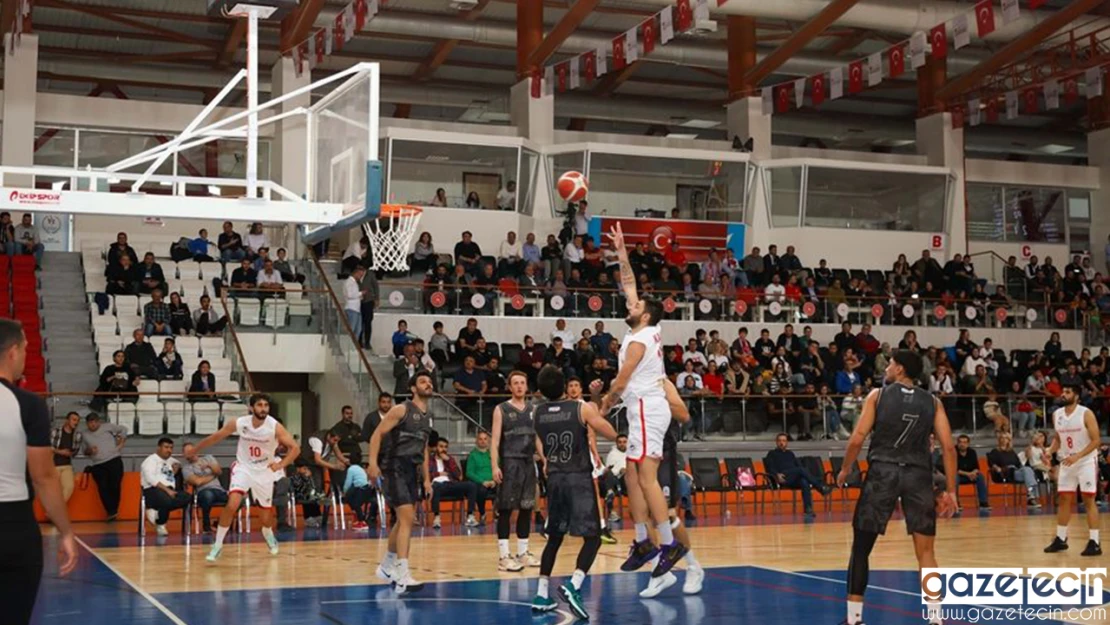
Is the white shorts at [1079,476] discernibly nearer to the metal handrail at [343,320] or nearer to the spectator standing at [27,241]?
the metal handrail at [343,320]

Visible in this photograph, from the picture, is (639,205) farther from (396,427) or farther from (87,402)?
(396,427)

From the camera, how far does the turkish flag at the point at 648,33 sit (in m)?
27.9

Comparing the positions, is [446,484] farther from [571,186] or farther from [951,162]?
[951,162]

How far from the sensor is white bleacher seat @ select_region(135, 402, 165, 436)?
20.8m

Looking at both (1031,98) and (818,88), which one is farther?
(1031,98)

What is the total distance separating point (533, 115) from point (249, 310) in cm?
1078

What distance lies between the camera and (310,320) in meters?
24.7

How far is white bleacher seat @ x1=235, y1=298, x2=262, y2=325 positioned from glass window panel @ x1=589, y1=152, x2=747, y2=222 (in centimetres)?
1098

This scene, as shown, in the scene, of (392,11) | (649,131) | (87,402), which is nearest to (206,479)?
(87,402)

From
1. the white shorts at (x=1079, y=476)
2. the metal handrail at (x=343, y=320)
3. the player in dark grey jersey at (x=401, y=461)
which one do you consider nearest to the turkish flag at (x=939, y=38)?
the metal handrail at (x=343, y=320)

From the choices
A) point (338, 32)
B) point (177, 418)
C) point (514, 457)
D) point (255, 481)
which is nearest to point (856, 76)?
point (338, 32)

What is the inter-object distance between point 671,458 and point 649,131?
103 ft

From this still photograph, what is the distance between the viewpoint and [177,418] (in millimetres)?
20969

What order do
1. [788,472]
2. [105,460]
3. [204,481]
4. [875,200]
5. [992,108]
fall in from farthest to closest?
[875,200] < [992,108] < [788,472] < [105,460] < [204,481]
